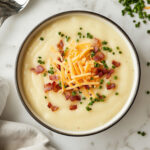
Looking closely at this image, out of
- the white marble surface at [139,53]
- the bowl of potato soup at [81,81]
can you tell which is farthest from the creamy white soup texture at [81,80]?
the white marble surface at [139,53]

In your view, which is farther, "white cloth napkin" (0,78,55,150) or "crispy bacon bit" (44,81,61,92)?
"white cloth napkin" (0,78,55,150)

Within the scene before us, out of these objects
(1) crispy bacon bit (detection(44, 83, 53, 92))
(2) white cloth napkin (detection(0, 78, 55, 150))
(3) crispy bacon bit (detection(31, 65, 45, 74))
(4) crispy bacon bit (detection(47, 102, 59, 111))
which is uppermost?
(3) crispy bacon bit (detection(31, 65, 45, 74))

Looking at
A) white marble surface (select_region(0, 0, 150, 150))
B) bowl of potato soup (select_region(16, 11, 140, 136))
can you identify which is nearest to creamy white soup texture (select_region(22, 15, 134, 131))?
bowl of potato soup (select_region(16, 11, 140, 136))

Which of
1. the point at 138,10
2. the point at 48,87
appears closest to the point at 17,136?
the point at 48,87

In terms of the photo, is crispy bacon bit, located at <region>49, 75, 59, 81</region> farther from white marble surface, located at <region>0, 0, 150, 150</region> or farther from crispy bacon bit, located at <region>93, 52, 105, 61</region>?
white marble surface, located at <region>0, 0, 150, 150</region>

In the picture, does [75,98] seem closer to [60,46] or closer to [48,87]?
[48,87]

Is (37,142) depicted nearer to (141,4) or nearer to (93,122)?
(93,122)

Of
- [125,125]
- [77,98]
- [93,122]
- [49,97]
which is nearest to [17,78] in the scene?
[49,97]
